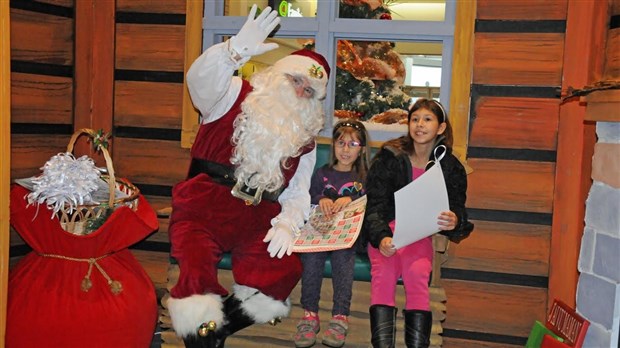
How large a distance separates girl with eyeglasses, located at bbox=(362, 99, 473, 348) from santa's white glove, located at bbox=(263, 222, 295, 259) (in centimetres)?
35

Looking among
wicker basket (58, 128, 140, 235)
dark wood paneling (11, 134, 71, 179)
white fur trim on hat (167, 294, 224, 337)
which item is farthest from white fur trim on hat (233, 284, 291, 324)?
dark wood paneling (11, 134, 71, 179)

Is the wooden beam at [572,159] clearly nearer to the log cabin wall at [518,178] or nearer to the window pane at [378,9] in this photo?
the log cabin wall at [518,178]

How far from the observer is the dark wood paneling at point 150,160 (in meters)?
4.01

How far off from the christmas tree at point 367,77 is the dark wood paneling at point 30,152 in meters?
1.61

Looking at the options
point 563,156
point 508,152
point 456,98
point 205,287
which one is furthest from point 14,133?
point 563,156

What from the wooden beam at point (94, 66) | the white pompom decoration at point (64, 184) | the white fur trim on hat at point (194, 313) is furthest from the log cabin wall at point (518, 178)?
the wooden beam at point (94, 66)

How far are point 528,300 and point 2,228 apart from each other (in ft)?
8.29

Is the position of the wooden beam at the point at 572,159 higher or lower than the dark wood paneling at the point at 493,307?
higher

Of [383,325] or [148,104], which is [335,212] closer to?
[383,325]

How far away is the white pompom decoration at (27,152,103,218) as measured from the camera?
2.96 m

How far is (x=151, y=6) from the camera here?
13.1 feet

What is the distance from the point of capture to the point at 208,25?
3945 mm

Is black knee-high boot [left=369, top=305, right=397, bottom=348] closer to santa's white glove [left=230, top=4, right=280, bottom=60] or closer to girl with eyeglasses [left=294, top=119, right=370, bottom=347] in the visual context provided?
girl with eyeglasses [left=294, top=119, right=370, bottom=347]

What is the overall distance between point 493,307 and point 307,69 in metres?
1.60
